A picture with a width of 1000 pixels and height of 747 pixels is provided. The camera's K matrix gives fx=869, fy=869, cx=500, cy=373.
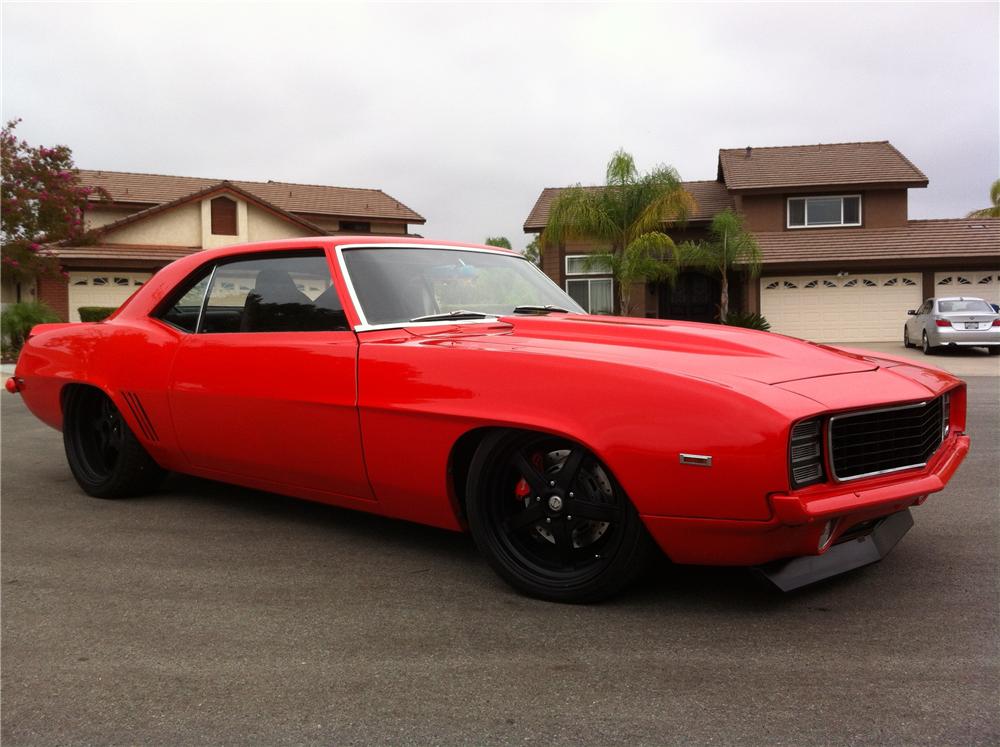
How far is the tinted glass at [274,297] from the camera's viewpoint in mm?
3820

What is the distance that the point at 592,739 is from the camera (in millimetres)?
2123

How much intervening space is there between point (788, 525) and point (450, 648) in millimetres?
1102

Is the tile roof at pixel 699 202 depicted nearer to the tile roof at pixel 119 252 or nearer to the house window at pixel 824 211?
the house window at pixel 824 211

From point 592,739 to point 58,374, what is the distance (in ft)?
13.3

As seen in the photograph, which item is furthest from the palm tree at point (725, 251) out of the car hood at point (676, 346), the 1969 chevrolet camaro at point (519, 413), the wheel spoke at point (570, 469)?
the wheel spoke at point (570, 469)

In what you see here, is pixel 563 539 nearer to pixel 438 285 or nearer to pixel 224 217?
pixel 438 285

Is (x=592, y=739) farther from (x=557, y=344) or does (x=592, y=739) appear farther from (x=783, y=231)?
(x=783, y=231)

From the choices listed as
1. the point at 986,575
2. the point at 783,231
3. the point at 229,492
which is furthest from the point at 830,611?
the point at 783,231

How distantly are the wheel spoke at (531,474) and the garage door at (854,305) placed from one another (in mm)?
24182

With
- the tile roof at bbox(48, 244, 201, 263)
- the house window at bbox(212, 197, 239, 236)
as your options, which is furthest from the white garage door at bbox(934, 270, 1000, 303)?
the house window at bbox(212, 197, 239, 236)

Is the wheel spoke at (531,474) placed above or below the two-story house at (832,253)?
below

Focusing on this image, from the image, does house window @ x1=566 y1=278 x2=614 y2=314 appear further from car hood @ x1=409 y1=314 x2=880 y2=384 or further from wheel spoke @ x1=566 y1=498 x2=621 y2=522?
wheel spoke @ x1=566 y1=498 x2=621 y2=522

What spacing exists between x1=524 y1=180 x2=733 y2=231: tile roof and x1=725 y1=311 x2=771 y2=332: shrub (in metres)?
4.19

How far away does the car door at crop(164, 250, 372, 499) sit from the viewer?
3.59m
